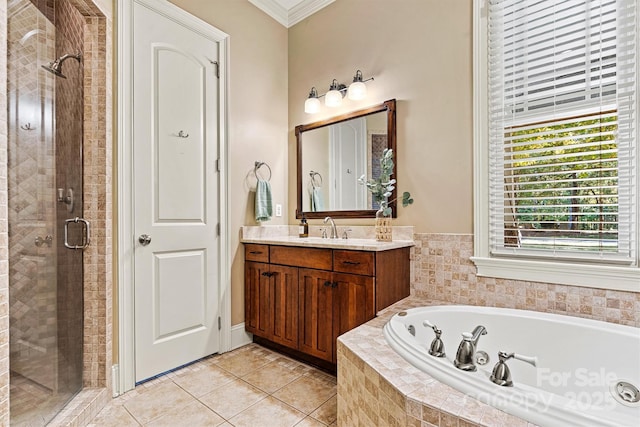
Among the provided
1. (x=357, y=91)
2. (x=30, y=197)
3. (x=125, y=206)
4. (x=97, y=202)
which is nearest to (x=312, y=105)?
(x=357, y=91)

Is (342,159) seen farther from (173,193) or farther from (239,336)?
(239,336)

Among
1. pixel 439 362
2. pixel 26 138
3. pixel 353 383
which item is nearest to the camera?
pixel 439 362

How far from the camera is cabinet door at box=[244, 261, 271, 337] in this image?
2449mm

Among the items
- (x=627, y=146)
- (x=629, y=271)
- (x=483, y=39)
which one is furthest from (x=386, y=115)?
(x=629, y=271)

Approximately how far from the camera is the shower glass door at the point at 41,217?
4.35 ft

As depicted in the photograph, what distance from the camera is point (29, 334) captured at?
1.41m

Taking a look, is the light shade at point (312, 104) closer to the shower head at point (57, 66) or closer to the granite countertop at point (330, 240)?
the granite countertop at point (330, 240)

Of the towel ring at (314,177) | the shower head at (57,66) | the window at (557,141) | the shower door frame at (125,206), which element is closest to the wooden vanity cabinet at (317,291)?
the window at (557,141)

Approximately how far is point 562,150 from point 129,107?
2.51m

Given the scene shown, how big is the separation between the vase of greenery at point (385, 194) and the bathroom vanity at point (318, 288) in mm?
146

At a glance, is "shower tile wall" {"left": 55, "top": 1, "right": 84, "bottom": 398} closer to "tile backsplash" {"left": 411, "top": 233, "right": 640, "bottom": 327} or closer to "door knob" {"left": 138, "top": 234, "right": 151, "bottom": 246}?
"door knob" {"left": 138, "top": 234, "right": 151, "bottom": 246}

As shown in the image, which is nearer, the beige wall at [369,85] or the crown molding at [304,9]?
the beige wall at [369,85]

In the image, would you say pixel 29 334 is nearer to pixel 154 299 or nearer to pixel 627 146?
pixel 154 299

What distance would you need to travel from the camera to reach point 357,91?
2.44 m
